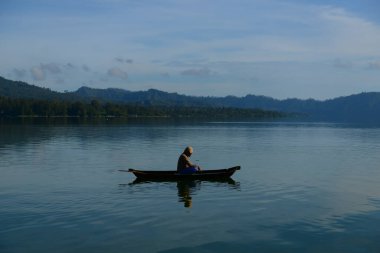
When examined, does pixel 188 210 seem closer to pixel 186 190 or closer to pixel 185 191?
pixel 185 191

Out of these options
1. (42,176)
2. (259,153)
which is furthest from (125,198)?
(259,153)

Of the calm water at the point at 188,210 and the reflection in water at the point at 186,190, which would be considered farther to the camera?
the reflection in water at the point at 186,190

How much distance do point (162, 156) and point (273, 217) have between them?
115ft

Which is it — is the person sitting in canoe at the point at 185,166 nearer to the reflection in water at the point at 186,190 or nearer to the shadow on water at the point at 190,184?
the shadow on water at the point at 190,184

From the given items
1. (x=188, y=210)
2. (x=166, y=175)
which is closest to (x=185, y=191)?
(x=166, y=175)

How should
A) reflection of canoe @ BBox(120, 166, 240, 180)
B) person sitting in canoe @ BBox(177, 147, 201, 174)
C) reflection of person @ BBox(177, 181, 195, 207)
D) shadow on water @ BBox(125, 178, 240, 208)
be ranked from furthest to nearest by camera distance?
person sitting in canoe @ BBox(177, 147, 201, 174) < reflection of canoe @ BBox(120, 166, 240, 180) < shadow on water @ BBox(125, 178, 240, 208) < reflection of person @ BBox(177, 181, 195, 207)

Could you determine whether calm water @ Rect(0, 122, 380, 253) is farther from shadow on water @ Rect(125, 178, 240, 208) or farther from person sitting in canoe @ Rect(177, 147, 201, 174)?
person sitting in canoe @ Rect(177, 147, 201, 174)

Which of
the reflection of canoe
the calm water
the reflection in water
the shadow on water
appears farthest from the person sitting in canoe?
the calm water

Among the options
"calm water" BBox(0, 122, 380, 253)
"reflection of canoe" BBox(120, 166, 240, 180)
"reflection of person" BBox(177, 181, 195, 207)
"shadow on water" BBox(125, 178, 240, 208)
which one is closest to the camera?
"calm water" BBox(0, 122, 380, 253)

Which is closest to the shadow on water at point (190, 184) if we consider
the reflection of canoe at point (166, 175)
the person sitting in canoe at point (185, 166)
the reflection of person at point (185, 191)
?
the reflection of person at point (185, 191)

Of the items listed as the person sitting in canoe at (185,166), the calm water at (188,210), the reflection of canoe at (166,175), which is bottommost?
the calm water at (188,210)

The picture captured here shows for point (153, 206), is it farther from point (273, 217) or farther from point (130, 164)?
point (130, 164)

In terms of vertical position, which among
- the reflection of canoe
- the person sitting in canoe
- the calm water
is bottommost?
the calm water

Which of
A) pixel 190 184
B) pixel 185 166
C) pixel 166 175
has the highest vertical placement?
pixel 185 166
